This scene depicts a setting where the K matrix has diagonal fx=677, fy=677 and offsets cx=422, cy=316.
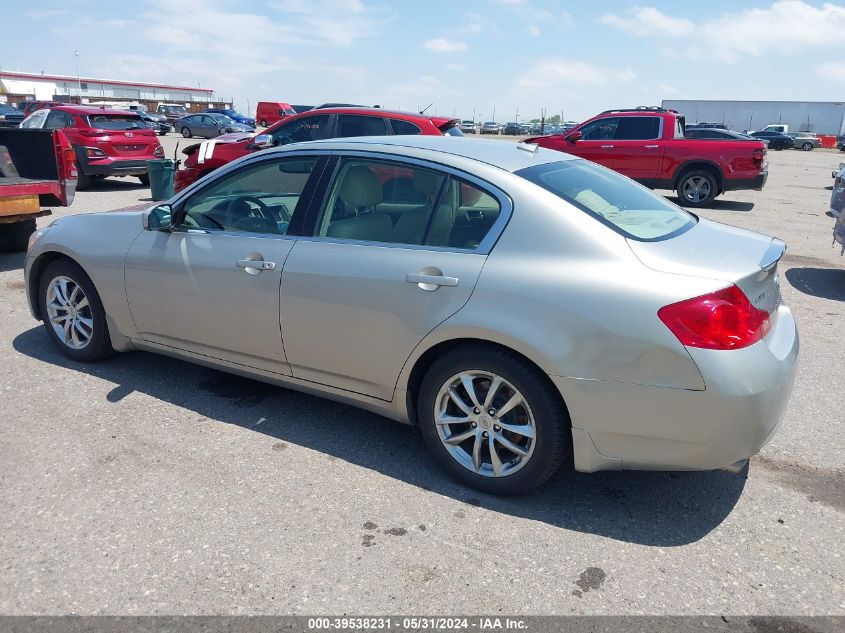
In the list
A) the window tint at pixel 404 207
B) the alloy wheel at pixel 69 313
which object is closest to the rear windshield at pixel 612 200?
the window tint at pixel 404 207

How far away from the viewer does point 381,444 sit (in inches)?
147

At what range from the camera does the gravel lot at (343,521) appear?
101 inches

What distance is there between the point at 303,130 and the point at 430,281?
8.11 metres

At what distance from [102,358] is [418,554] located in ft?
9.74

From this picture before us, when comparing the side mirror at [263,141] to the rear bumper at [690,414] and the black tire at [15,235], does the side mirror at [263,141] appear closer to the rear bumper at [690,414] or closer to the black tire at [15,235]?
the black tire at [15,235]

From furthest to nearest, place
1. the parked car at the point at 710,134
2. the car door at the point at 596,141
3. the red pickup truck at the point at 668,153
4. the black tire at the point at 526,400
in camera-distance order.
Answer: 1. the parked car at the point at 710,134
2. the car door at the point at 596,141
3. the red pickup truck at the point at 668,153
4. the black tire at the point at 526,400

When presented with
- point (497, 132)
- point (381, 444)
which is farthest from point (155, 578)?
point (497, 132)

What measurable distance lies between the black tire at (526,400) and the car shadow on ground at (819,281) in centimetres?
539

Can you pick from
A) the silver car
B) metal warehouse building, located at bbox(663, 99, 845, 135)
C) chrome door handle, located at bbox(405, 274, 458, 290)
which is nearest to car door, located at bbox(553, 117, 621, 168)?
the silver car

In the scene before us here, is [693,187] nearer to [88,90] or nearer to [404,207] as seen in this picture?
[404,207]

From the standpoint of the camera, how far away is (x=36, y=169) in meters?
7.82

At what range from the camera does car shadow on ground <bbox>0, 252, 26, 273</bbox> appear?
24.9ft

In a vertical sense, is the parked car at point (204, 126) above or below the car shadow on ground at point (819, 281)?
above

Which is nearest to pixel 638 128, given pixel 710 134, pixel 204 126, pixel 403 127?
pixel 710 134
